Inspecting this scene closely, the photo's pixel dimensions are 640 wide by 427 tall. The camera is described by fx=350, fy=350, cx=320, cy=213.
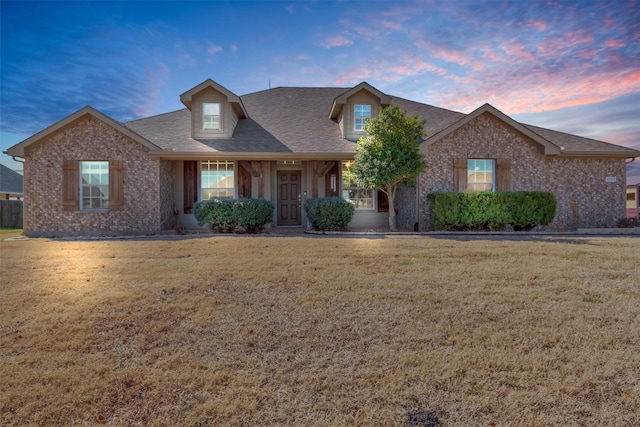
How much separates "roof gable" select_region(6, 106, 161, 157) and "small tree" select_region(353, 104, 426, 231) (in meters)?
7.30

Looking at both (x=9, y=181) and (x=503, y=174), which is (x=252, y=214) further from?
(x=9, y=181)

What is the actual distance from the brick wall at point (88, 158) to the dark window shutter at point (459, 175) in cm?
1078

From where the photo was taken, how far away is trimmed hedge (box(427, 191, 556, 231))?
11945 mm

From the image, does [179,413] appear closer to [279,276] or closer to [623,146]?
[279,276]

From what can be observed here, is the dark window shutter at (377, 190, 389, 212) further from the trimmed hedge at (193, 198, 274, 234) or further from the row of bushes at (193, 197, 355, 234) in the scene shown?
the trimmed hedge at (193, 198, 274, 234)

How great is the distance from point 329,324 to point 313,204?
878 centimetres

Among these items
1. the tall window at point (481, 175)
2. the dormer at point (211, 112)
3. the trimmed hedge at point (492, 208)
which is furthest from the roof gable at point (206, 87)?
the tall window at point (481, 175)

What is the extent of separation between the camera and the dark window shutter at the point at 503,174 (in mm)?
13070

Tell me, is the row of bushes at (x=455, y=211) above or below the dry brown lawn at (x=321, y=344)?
above

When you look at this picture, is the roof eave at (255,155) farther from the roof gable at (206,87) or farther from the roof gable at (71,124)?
the roof gable at (206,87)

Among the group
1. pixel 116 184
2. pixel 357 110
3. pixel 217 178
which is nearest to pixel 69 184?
pixel 116 184

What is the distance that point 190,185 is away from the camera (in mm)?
13984

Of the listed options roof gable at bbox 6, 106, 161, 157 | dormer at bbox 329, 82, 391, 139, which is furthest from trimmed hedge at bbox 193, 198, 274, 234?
dormer at bbox 329, 82, 391, 139

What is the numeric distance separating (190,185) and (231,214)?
10.7 ft
